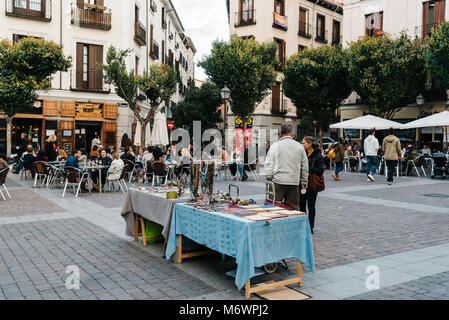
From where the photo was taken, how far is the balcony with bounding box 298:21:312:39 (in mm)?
35684

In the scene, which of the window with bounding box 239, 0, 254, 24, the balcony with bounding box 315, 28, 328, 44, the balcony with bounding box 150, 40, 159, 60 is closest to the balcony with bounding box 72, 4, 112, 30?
the balcony with bounding box 150, 40, 159, 60

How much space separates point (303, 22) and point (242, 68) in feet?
41.9

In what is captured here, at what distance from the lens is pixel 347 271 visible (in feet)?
16.8

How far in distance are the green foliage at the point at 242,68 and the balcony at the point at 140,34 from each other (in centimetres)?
410

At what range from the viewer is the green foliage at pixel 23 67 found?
1762 centimetres

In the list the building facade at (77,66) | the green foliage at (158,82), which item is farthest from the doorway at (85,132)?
the green foliage at (158,82)

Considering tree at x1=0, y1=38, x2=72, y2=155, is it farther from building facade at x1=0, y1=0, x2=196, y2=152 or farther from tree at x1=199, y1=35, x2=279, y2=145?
tree at x1=199, y1=35, x2=279, y2=145

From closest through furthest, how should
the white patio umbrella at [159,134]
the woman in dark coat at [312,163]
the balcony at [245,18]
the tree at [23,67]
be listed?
the woman in dark coat at [312,163]
the tree at [23,67]
the white patio umbrella at [159,134]
the balcony at [245,18]

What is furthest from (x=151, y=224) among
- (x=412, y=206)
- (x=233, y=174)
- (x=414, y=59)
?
(x=414, y=59)

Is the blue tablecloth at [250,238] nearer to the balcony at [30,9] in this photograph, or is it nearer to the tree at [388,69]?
the tree at [388,69]

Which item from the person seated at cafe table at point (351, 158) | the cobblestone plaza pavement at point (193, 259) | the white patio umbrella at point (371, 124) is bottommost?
the cobblestone plaza pavement at point (193, 259)

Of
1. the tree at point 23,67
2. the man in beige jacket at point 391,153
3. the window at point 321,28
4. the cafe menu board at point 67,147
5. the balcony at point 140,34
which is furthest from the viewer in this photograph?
the window at point 321,28

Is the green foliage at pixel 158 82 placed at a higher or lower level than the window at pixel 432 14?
lower
